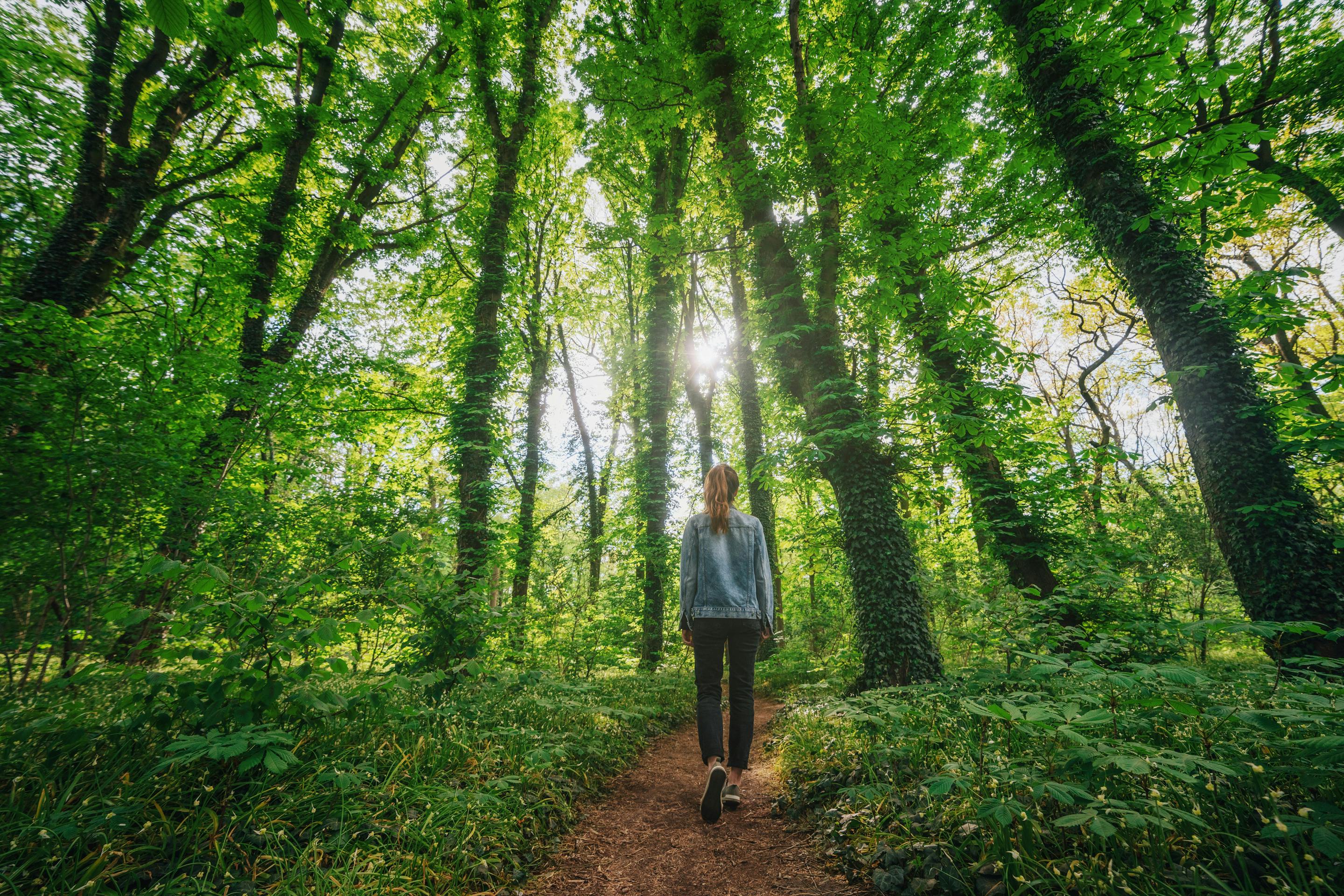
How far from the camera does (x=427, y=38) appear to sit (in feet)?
33.9

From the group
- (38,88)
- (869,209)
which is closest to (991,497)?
(869,209)

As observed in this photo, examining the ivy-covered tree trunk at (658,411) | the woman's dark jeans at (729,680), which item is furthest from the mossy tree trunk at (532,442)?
the woman's dark jeans at (729,680)

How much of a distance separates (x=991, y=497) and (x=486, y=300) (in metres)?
9.10

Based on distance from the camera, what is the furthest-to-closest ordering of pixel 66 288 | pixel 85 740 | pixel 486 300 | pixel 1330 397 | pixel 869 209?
pixel 1330 397
pixel 486 300
pixel 869 209
pixel 66 288
pixel 85 740

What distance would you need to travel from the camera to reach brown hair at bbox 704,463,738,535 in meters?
3.89

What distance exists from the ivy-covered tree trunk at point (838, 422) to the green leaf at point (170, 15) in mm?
5498

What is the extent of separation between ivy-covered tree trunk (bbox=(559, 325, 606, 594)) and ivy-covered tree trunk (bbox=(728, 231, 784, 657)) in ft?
12.6

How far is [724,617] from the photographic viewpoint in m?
3.63

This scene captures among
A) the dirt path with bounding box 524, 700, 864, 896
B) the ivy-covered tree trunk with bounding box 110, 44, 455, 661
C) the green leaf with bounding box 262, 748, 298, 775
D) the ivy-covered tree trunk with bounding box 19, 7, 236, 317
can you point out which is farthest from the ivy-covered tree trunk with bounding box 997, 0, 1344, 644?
the ivy-covered tree trunk with bounding box 19, 7, 236, 317

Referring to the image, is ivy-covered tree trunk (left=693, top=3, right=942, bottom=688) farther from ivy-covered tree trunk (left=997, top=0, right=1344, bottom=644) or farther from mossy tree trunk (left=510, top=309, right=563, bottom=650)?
mossy tree trunk (left=510, top=309, right=563, bottom=650)

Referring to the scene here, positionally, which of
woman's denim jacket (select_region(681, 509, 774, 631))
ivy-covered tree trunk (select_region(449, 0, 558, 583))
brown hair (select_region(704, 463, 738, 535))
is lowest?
woman's denim jacket (select_region(681, 509, 774, 631))

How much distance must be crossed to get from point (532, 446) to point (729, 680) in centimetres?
957

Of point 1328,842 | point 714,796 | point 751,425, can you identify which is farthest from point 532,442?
point 1328,842

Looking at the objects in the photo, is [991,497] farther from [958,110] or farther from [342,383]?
[342,383]
